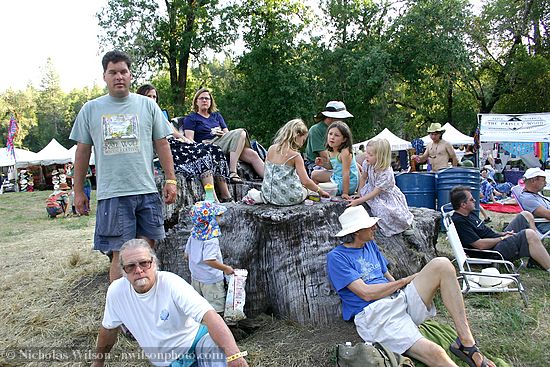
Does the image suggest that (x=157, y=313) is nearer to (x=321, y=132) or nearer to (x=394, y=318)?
(x=394, y=318)

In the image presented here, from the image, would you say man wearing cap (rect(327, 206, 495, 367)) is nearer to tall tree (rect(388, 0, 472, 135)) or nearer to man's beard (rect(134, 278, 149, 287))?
man's beard (rect(134, 278, 149, 287))

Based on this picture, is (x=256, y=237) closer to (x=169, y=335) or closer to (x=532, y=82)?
(x=169, y=335)

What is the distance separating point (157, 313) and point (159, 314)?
0.01m

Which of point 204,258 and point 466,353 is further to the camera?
point 204,258

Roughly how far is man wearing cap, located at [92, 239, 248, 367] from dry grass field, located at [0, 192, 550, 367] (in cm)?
87

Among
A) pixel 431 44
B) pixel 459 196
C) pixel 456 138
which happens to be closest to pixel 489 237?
pixel 459 196

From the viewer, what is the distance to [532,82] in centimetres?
2233

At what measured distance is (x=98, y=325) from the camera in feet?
13.8

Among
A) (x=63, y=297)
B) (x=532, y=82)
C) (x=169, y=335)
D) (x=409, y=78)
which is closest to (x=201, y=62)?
(x=409, y=78)

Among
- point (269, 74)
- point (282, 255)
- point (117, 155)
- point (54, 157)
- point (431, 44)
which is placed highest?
point (431, 44)

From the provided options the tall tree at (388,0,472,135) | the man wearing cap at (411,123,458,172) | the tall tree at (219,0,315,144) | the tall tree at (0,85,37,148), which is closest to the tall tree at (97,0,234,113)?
the tall tree at (219,0,315,144)

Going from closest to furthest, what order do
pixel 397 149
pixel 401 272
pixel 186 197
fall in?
pixel 401 272 → pixel 186 197 → pixel 397 149

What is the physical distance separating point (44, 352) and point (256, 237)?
6.45 ft

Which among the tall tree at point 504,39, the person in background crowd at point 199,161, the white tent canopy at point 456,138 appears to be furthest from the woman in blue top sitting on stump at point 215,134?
the tall tree at point 504,39
